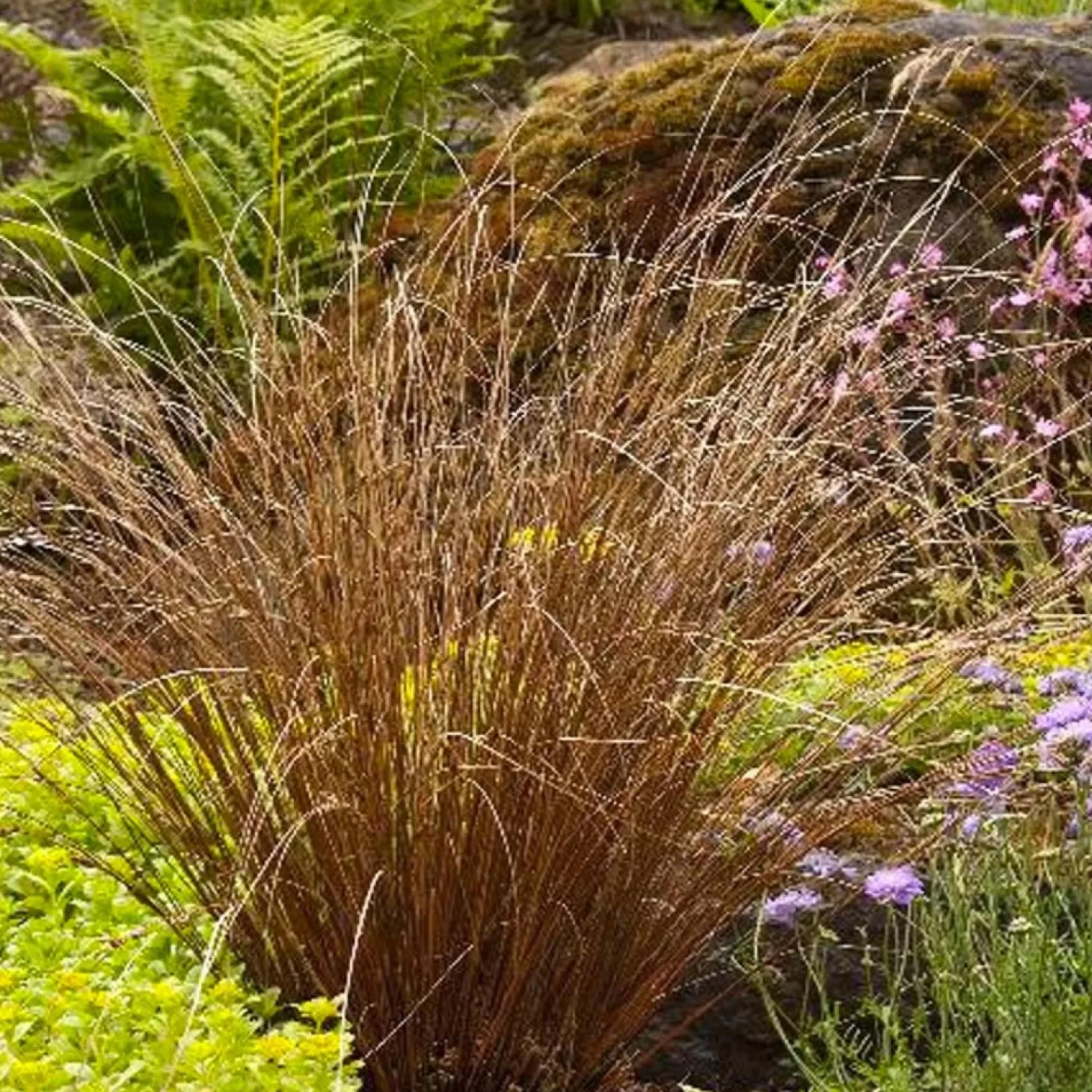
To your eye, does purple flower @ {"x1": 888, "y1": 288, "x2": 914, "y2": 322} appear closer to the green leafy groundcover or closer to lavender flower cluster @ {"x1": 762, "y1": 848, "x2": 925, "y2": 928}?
lavender flower cluster @ {"x1": 762, "y1": 848, "x2": 925, "y2": 928}

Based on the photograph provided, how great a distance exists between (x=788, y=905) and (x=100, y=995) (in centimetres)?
103

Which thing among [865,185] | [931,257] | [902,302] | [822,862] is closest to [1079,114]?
[865,185]

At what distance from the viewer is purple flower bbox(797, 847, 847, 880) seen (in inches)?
130

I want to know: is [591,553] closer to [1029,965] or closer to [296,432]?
[296,432]

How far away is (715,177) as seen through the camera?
3.88m

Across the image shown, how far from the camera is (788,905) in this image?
128 inches

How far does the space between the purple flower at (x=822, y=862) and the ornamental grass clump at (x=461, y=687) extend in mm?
56

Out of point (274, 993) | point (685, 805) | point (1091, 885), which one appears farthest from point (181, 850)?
point (1091, 885)

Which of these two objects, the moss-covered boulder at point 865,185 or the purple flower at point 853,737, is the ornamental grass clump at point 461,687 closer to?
the purple flower at point 853,737

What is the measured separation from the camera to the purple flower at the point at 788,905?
322 cm

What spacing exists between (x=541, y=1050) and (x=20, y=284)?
Answer: 222 inches

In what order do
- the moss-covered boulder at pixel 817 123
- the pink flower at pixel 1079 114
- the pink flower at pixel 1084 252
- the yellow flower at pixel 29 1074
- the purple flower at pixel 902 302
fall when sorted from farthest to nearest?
the moss-covered boulder at pixel 817 123 < the pink flower at pixel 1079 114 < the pink flower at pixel 1084 252 < the purple flower at pixel 902 302 < the yellow flower at pixel 29 1074

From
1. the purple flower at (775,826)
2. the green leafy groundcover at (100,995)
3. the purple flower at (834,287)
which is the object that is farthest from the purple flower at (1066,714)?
the green leafy groundcover at (100,995)

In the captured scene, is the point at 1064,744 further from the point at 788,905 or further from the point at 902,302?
the point at 902,302
